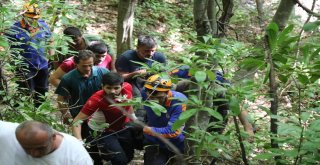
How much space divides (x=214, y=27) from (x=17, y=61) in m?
2.20

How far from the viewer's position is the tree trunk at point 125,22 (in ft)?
24.6

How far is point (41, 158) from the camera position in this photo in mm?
2838

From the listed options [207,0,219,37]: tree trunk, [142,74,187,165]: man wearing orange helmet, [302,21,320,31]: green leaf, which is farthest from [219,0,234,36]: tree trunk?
[302,21,320,31]: green leaf

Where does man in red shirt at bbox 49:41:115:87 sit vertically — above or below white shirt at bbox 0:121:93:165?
above

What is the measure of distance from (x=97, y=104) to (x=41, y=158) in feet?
5.40

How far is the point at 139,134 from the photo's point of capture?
4898 millimetres

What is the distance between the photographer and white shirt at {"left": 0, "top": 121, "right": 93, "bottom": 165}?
2.84 meters

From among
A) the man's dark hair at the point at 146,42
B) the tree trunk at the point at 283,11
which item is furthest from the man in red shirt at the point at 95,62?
the tree trunk at the point at 283,11

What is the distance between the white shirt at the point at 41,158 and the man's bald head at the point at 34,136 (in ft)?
0.46

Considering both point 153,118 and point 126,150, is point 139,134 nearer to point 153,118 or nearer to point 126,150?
point 126,150

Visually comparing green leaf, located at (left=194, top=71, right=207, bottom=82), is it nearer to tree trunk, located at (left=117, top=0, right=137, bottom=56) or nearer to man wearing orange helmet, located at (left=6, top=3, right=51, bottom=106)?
man wearing orange helmet, located at (left=6, top=3, right=51, bottom=106)

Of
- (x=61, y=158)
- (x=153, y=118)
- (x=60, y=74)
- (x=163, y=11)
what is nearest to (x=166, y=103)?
(x=153, y=118)

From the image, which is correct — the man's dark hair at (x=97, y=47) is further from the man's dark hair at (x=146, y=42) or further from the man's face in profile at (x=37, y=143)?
the man's face in profile at (x=37, y=143)

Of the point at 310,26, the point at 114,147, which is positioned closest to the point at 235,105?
the point at 310,26
